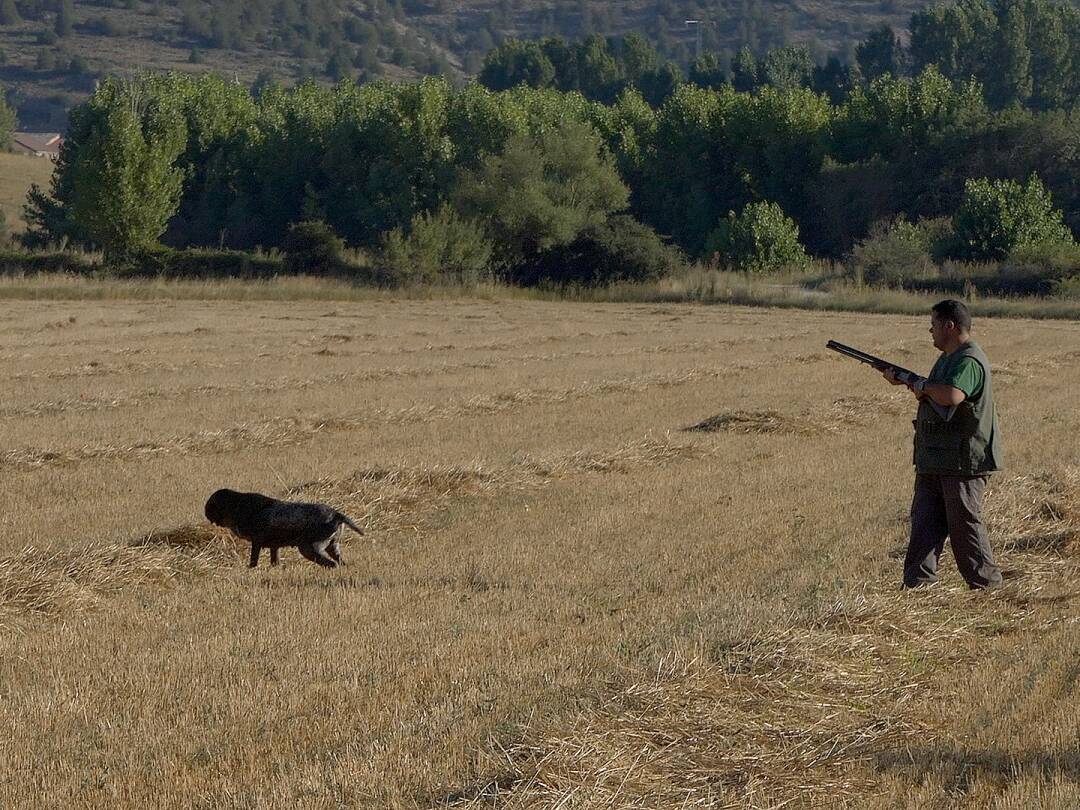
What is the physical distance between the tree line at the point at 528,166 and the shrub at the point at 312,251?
8.38 feet

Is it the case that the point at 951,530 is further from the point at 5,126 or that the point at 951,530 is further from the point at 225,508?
the point at 5,126

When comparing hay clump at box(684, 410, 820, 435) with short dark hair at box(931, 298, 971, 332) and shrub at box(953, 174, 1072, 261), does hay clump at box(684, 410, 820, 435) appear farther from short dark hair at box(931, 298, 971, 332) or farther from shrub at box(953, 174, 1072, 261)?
shrub at box(953, 174, 1072, 261)

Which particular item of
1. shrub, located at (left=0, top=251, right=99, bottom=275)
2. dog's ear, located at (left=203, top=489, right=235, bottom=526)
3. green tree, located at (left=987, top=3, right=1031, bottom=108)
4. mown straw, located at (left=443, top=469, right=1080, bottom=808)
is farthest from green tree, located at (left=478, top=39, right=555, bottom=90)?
mown straw, located at (left=443, top=469, right=1080, bottom=808)

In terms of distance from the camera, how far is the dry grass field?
6145mm

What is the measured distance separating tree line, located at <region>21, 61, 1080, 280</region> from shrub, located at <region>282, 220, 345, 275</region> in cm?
255

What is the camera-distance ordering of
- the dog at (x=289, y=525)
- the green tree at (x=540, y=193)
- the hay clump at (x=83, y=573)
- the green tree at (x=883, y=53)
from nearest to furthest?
the hay clump at (x=83, y=573)
the dog at (x=289, y=525)
the green tree at (x=540, y=193)
the green tree at (x=883, y=53)

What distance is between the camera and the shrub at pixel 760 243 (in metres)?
63.3

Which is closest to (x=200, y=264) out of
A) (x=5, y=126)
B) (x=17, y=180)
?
(x=17, y=180)

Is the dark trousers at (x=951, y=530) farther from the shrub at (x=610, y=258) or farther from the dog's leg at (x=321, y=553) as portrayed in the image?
the shrub at (x=610, y=258)

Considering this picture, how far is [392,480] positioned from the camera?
1355 centimetres

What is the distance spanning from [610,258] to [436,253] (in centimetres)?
724

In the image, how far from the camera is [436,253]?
53969 mm

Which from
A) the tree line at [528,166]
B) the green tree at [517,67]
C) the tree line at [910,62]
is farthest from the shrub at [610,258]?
the green tree at [517,67]

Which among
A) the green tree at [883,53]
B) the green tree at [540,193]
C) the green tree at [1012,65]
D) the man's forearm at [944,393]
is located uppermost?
the green tree at [883,53]
